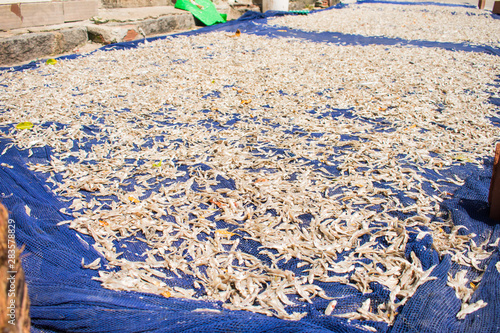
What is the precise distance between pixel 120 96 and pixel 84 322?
3.05m

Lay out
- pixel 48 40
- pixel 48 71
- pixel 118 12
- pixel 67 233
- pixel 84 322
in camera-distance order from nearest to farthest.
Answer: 1. pixel 84 322
2. pixel 67 233
3. pixel 48 71
4. pixel 48 40
5. pixel 118 12

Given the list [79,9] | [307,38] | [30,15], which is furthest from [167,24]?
[307,38]

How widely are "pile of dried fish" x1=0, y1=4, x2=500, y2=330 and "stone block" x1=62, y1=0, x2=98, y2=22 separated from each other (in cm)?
157

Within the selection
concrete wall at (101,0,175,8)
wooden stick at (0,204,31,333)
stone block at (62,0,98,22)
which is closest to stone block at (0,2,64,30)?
stone block at (62,0,98,22)

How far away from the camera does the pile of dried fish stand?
164cm

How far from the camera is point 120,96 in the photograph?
12.7 feet

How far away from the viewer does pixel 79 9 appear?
6.05 meters

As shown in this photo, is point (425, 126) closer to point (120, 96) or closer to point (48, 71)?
point (120, 96)

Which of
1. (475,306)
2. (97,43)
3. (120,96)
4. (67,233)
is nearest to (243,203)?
(67,233)

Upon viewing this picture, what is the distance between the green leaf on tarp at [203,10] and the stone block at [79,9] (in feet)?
7.72

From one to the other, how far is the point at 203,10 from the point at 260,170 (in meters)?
7.19

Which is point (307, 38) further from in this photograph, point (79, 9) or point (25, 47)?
point (25, 47)

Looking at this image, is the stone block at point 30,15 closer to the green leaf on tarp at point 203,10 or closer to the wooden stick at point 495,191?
the green leaf on tarp at point 203,10

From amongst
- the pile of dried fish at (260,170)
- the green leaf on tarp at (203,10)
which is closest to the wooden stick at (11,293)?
the pile of dried fish at (260,170)
